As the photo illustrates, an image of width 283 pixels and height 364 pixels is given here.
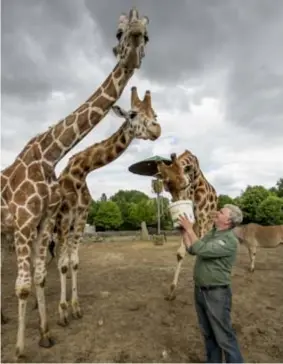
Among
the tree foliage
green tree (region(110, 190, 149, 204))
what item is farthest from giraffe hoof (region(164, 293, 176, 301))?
green tree (region(110, 190, 149, 204))

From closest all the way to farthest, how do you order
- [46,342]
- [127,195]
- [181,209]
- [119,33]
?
1. [181,209]
2. [46,342]
3. [119,33]
4. [127,195]

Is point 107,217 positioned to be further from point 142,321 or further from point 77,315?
point 142,321

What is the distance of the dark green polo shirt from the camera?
477 cm

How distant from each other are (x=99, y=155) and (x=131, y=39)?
2.25m

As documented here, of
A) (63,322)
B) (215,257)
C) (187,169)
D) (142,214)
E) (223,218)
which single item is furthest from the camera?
(142,214)

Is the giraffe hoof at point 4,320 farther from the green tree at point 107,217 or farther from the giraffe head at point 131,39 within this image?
the green tree at point 107,217

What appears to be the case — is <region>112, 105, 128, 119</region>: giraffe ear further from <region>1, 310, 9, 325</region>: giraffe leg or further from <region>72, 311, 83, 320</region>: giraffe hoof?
<region>1, 310, 9, 325</region>: giraffe leg

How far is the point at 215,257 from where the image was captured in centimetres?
483

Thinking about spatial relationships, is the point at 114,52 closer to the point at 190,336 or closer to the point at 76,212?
the point at 76,212

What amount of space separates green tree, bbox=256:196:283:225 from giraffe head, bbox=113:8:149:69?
2345 cm

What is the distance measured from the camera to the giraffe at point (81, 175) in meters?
6.81

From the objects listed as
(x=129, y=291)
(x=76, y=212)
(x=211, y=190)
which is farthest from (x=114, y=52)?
(x=129, y=291)

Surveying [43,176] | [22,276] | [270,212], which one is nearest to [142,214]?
[270,212]

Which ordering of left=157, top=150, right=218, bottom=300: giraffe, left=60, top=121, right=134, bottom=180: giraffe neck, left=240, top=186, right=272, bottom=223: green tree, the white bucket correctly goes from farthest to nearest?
left=240, top=186, right=272, bottom=223: green tree < left=157, top=150, right=218, bottom=300: giraffe < left=60, top=121, right=134, bottom=180: giraffe neck < the white bucket
